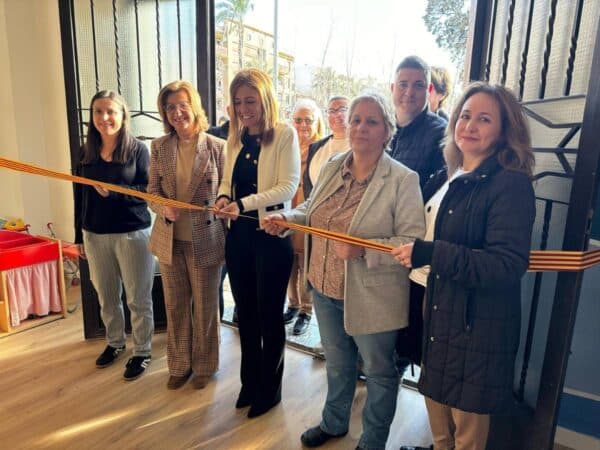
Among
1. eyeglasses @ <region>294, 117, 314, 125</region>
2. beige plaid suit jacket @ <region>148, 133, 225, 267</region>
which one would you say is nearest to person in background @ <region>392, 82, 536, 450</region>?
beige plaid suit jacket @ <region>148, 133, 225, 267</region>

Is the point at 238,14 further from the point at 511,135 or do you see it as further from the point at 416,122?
the point at 511,135

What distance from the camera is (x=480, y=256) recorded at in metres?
1.19

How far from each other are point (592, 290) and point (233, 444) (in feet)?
5.17

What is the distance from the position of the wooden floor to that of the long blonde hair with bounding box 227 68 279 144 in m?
1.30

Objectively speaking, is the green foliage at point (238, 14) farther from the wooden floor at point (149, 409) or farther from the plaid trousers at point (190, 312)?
the wooden floor at point (149, 409)

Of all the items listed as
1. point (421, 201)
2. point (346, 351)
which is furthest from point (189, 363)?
point (421, 201)

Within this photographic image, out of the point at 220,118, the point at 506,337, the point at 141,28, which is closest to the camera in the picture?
the point at 506,337

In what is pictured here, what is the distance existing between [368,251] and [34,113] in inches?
141

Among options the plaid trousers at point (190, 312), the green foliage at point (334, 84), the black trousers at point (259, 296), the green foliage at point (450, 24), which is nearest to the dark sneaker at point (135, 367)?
the plaid trousers at point (190, 312)

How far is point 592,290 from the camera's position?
1.63 m

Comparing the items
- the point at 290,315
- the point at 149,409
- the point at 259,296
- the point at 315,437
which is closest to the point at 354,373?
the point at 315,437

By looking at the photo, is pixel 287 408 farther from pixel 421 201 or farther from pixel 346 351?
pixel 421 201

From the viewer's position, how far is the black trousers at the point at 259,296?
6.18ft

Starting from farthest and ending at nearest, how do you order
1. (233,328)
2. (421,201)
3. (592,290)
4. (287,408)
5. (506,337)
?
(233,328) → (287,408) → (592,290) → (421,201) → (506,337)
